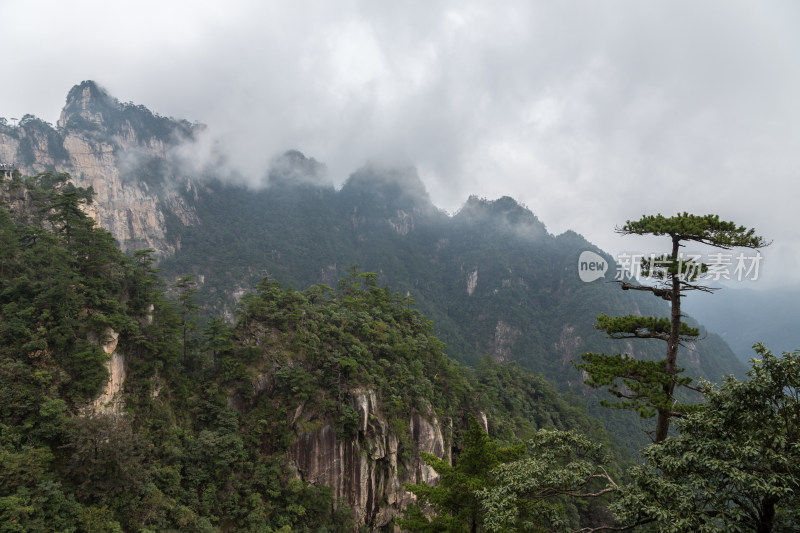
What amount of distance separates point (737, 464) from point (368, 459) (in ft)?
79.9

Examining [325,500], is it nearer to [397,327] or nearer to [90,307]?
[397,327]

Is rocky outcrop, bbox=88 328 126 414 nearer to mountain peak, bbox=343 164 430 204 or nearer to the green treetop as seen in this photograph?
the green treetop

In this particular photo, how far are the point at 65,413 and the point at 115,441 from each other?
3.10 m

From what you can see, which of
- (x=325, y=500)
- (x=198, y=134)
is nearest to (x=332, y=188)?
(x=198, y=134)

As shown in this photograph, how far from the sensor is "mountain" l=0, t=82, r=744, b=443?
289ft

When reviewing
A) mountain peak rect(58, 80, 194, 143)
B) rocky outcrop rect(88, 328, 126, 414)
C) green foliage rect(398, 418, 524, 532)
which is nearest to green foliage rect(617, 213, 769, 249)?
green foliage rect(398, 418, 524, 532)

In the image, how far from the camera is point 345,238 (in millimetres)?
151625

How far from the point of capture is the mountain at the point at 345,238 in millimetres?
88062

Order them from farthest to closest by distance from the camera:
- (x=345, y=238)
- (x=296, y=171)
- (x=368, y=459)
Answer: (x=296, y=171) < (x=345, y=238) < (x=368, y=459)

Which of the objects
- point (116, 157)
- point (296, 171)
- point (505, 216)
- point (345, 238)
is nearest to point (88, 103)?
point (116, 157)

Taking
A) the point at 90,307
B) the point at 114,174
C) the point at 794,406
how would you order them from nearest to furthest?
the point at 794,406
the point at 90,307
the point at 114,174

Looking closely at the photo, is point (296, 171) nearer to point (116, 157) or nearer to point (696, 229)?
point (116, 157)

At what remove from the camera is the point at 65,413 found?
643 inches

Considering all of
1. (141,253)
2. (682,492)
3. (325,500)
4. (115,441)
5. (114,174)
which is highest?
(114,174)
